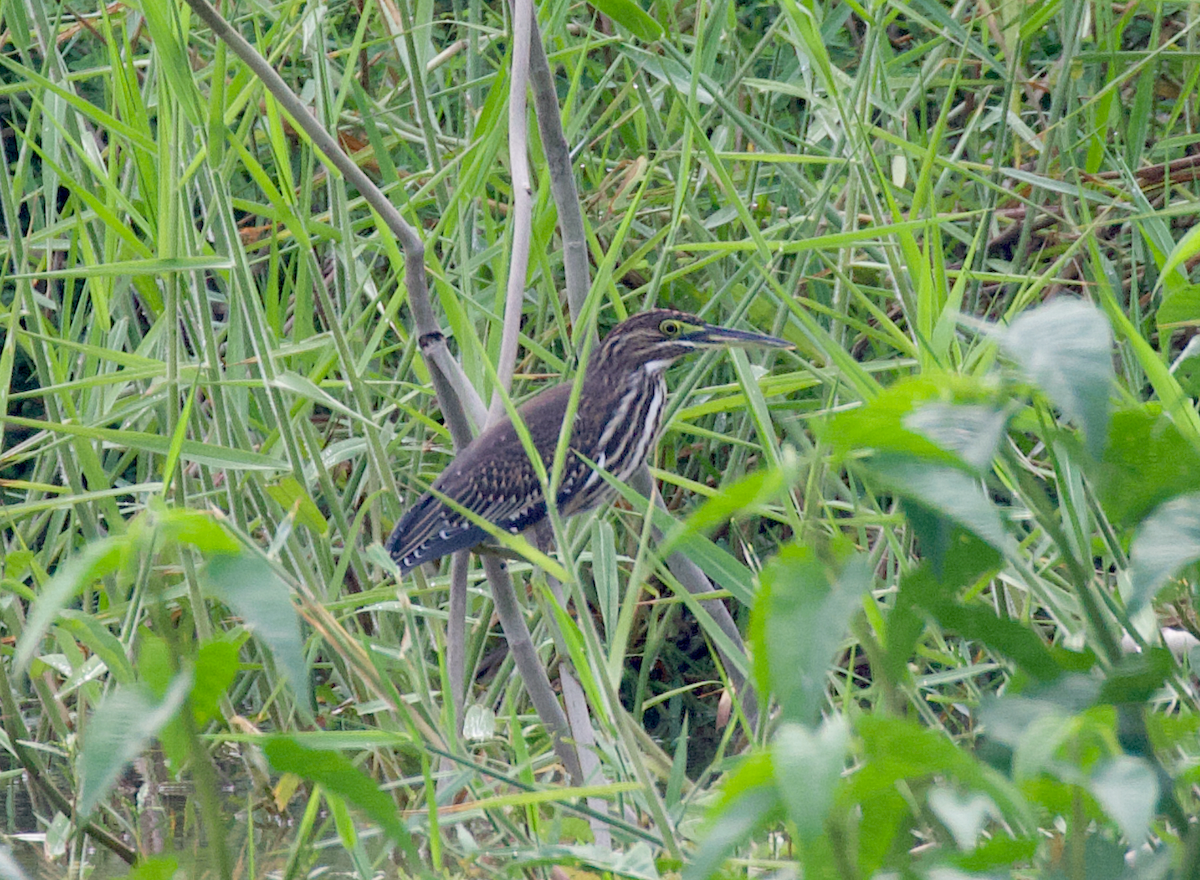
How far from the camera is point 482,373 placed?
1926 mm

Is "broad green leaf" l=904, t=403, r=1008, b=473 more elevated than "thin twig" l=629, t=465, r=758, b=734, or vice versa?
"broad green leaf" l=904, t=403, r=1008, b=473

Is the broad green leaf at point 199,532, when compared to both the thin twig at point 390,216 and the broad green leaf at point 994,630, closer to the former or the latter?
the broad green leaf at point 994,630

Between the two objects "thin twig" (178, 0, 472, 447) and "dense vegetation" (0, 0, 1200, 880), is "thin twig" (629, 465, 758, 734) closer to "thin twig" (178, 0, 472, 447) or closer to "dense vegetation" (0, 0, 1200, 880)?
"dense vegetation" (0, 0, 1200, 880)

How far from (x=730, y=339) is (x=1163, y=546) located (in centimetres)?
153

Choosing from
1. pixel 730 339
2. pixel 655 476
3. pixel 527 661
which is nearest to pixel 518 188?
pixel 730 339

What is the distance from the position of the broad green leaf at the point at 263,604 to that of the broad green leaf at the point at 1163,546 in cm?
35

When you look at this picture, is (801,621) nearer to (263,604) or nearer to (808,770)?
(808,770)

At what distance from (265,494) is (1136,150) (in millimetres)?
1567

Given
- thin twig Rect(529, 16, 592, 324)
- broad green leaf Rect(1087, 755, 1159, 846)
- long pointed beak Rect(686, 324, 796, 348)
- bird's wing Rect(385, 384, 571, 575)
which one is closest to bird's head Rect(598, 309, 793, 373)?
long pointed beak Rect(686, 324, 796, 348)

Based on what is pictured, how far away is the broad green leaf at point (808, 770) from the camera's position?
1.69ft

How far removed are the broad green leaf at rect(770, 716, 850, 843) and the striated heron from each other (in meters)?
1.61

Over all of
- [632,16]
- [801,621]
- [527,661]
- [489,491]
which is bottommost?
[489,491]

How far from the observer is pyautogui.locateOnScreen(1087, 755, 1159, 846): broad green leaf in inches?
20.7

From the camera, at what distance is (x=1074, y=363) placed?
56 centimetres
